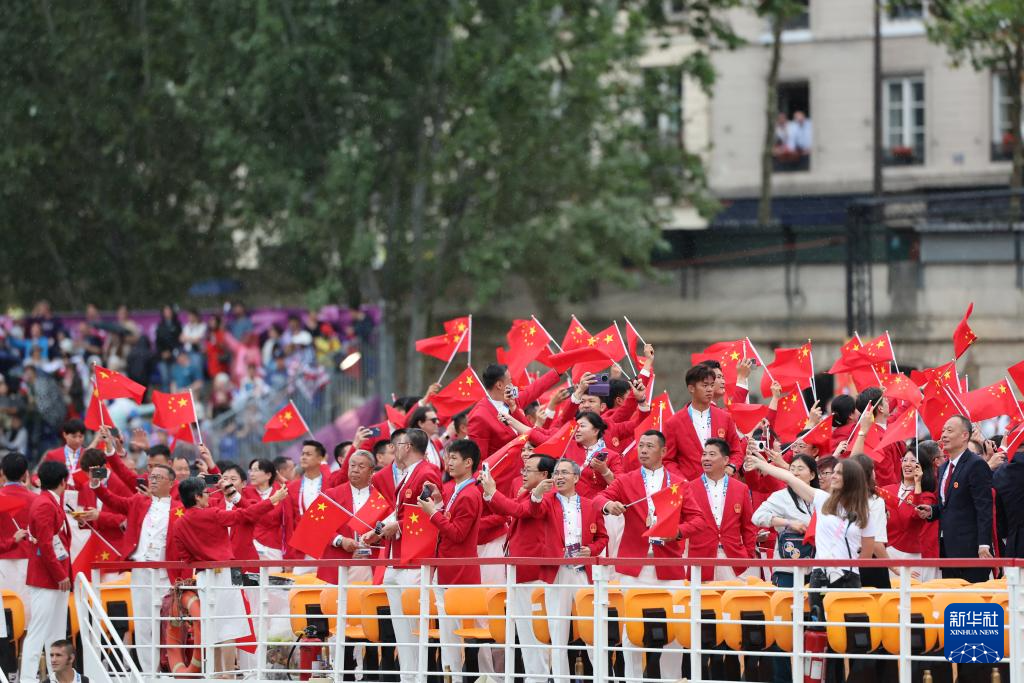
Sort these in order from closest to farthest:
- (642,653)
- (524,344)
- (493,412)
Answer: (642,653) → (493,412) → (524,344)

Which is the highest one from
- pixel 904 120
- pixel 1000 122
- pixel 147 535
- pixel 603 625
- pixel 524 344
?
pixel 904 120

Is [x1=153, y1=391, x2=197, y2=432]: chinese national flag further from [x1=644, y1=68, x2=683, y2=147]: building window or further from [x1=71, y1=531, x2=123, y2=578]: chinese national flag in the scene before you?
[x1=644, y1=68, x2=683, y2=147]: building window

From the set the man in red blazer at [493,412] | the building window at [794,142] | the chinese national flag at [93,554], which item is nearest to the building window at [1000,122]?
the building window at [794,142]

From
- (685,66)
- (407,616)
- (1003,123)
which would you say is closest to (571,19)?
(685,66)

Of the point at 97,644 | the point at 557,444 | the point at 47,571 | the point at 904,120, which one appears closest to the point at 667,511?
the point at 557,444

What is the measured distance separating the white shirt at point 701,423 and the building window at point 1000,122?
999 inches

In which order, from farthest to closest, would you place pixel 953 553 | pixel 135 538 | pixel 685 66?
pixel 685 66 → pixel 135 538 → pixel 953 553

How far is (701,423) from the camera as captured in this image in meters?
14.4

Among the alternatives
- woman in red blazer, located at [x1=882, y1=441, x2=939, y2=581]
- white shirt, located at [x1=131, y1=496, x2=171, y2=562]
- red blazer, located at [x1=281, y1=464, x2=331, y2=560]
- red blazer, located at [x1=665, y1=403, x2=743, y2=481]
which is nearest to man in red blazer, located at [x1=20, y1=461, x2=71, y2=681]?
white shirt, located at [x1=131, y1=496, x2=171, y2=562]

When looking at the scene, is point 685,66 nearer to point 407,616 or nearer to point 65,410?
point 65,410

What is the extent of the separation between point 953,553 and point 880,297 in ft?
51.9

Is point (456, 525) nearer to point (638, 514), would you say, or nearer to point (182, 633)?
point (638, 514)

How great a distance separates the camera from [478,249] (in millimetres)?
28625

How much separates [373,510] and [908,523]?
13.4 feet
